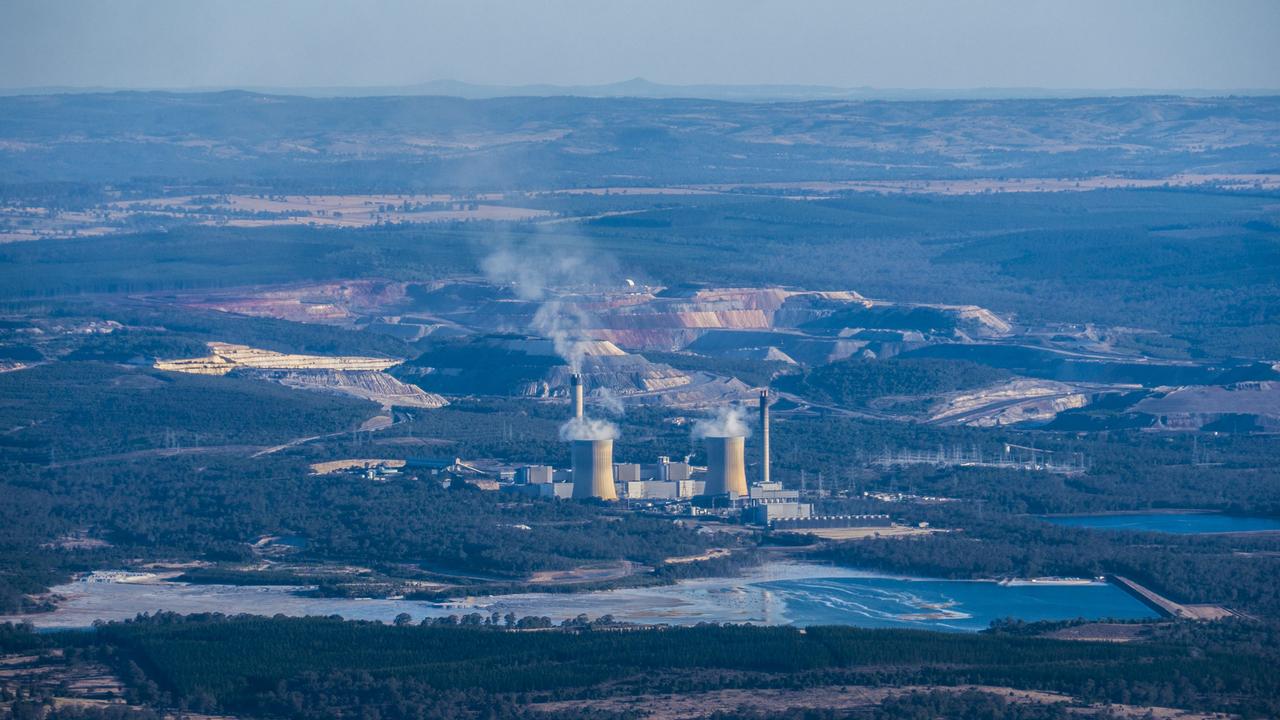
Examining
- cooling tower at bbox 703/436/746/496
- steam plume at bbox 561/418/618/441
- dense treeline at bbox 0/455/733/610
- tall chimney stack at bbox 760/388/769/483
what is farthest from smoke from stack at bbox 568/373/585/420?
cooling tower at bbox 703/436/746/496

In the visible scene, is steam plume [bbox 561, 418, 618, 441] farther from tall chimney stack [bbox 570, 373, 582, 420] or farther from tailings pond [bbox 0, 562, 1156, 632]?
tailings pond [bbox 0, 562, 1156, 632]

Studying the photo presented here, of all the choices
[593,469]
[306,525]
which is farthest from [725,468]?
[306,525]

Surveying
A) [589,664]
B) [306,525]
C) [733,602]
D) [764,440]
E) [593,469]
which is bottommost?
[589,664]

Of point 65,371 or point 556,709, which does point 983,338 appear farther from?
point 556,709

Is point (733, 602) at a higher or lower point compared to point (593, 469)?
lower

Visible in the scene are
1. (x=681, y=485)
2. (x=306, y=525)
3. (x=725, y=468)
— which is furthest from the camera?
(x=681, y=485)

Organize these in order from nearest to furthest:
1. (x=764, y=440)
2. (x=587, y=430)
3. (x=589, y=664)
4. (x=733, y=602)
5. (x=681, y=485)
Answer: (x=589, y=664) < (x=733, y=602) < (x=681, y=485) < (x=587, y=430) < (x=764, y=440)

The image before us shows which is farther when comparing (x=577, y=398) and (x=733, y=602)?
(x=577, y=398)

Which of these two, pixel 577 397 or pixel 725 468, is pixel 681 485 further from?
pixel 577 397

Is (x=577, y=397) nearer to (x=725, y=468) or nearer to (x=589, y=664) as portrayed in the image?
(x=725, y=468)
